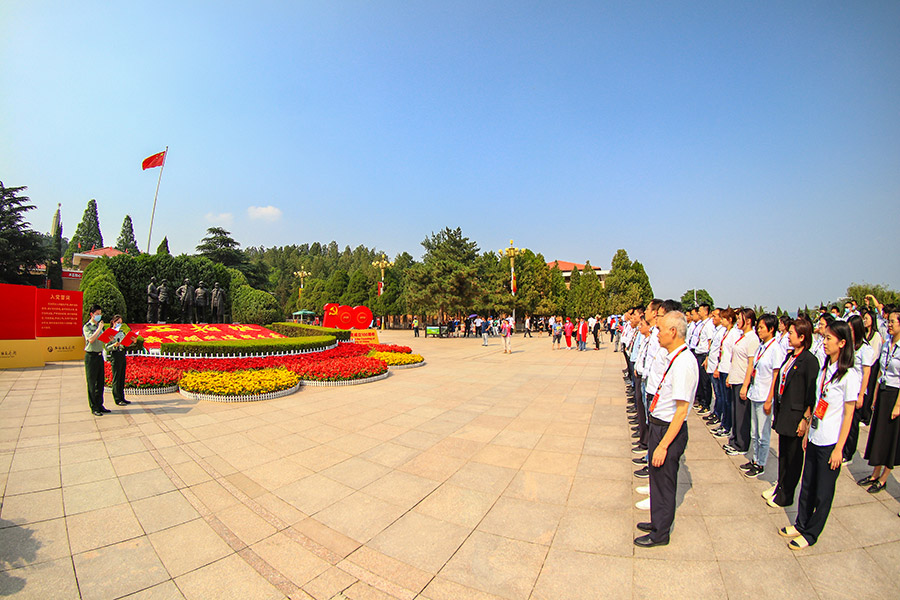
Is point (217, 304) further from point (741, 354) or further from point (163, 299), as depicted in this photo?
point (741, 354)

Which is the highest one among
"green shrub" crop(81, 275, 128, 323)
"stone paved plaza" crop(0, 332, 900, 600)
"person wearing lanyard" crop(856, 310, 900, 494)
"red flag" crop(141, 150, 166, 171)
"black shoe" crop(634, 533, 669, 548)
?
"red flag" crop(141, 150, 166, 171)

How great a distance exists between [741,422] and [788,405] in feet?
5.40

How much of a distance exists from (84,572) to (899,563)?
20.2 ft

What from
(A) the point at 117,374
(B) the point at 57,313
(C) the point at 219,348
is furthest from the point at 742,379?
(B) the point at 57,313

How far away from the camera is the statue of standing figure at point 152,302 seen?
18647mm

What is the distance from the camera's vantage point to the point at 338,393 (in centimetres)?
887

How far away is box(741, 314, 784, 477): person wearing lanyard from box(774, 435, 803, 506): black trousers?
2.38ft

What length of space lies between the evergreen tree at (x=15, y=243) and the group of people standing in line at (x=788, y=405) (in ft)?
135

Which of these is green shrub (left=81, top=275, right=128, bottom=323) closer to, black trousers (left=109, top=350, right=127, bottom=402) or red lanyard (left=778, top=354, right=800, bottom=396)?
black trousers (left=109, top=350, right=127, bottom=402)

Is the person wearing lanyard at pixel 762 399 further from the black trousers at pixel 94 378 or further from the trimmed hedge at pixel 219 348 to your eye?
the trimmed hedge at pixel 219 348

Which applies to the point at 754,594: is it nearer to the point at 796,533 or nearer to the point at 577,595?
the point at 796,533

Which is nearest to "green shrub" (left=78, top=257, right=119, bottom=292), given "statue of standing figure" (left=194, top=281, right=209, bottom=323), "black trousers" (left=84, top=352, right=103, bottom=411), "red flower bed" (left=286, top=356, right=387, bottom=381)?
"statue of standing figure" (left=194, top=281, right=209, bottom=323)

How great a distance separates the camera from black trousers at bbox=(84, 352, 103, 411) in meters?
6.79

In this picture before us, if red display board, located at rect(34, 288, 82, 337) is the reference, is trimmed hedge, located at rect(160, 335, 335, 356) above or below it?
below
